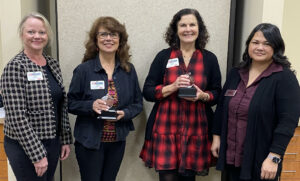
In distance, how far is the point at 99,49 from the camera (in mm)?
1793

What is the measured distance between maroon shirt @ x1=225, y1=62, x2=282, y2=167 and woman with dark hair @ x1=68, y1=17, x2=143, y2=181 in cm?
65

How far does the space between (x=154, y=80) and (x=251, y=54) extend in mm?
695

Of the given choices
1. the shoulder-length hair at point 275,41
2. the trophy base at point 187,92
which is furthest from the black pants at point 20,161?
the shoulder-length hair at point 275,41

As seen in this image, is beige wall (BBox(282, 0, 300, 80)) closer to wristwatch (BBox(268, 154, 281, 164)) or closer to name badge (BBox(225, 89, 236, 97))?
name badge (BBox(225, 89, 236, 97))

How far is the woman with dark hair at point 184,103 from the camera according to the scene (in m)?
1.75

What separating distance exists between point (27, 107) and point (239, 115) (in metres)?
1.23

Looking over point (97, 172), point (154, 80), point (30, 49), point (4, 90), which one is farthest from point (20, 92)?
point (154, 80)

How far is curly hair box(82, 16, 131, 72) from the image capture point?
1708 mm

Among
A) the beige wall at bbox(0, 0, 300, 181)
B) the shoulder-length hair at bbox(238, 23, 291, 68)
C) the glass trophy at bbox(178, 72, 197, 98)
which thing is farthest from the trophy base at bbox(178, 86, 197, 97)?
the beige wall at bbox(0, 0, 300, 181)

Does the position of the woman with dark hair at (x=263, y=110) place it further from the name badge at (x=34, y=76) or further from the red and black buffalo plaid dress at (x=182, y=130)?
the name badge at (x=34, y=76)

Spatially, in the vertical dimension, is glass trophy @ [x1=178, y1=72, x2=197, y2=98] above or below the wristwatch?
above

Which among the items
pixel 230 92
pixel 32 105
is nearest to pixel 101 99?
pixel 32 105

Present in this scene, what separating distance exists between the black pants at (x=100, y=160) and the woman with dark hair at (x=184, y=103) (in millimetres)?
277

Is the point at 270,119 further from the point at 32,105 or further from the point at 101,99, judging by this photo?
the point at 32,105
